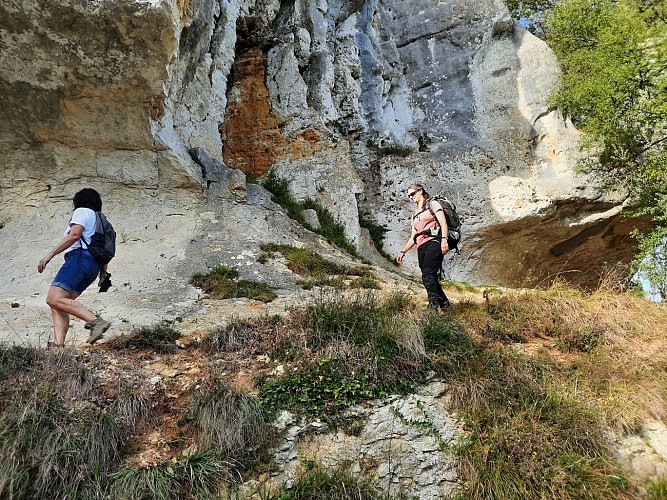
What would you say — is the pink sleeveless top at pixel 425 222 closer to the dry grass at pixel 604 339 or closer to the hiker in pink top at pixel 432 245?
the hiker in pink top at pixel 432 245

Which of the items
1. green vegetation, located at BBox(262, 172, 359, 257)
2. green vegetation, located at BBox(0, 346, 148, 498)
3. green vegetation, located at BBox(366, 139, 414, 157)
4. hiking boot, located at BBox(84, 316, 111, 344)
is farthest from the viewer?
green vegetation, located at BBox(366, 139, 414, 157)

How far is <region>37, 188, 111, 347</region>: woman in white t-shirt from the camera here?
16.0ft

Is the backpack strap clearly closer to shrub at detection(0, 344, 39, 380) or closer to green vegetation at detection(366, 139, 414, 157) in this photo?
shrub at detection(0, 344, 39, 380)

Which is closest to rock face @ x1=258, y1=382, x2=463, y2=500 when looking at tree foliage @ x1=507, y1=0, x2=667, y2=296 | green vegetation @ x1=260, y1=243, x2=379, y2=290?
green vegetation @ x1=260, y1=243, x2=379, y2=290

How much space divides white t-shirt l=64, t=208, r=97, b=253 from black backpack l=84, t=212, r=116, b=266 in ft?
0.11

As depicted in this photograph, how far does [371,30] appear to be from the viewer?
1531 centimetres

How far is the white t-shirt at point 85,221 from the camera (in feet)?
16.6

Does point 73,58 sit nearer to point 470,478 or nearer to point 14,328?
point 14,328

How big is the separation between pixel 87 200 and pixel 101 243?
1.45 feet

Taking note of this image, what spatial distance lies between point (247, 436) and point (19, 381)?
5.52 feet

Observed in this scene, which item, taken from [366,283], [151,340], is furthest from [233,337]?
[366,283]

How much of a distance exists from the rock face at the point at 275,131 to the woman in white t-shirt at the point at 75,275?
1377 mm

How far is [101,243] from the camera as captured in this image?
5.14m

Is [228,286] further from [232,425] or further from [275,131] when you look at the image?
[275,131]
